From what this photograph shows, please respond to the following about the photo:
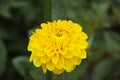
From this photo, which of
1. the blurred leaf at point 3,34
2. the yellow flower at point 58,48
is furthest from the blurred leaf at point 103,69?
the yellow flower at point 58,48

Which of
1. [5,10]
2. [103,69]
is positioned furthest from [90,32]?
[5,10]

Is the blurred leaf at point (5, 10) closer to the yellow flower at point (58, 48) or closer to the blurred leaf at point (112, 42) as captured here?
the blurred leaf at point (112, 42)

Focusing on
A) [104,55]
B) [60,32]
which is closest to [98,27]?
[104,55]

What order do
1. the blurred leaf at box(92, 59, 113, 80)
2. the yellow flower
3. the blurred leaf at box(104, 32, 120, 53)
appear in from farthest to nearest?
1. the blurred leaf at box(104, 32, 120, 53)
2. the blurred leaf at box(92, 59, 113, 80)
3. the yellow flower

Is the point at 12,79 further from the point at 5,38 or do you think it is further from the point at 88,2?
the point at 88,2

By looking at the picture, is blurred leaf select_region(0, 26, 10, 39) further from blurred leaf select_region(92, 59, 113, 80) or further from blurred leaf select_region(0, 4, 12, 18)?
blurred leaf select_region(92, 59, 113, 80)

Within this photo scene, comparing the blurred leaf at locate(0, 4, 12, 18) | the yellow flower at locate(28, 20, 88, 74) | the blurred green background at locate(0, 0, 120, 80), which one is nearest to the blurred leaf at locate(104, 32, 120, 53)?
the blurred green background at locate(0, 0, 120, 80)
